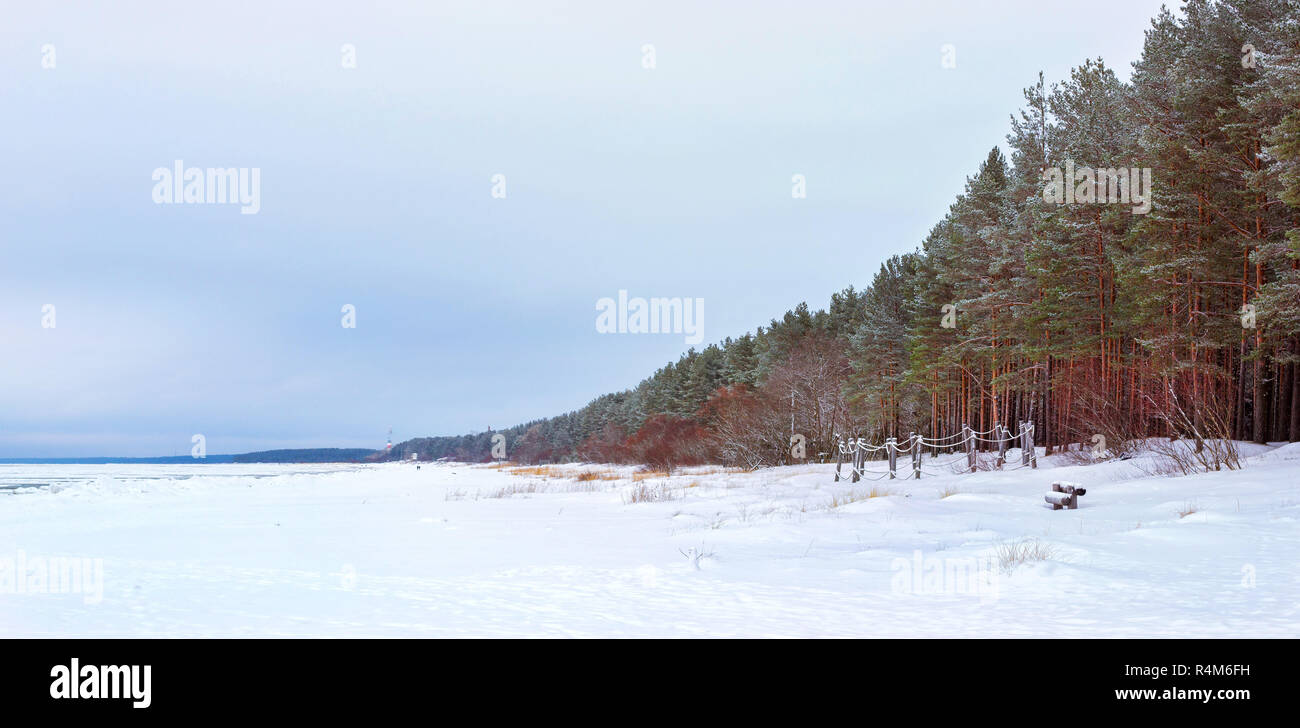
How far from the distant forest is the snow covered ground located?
8023 mm

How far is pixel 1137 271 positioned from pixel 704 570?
19.5 metres

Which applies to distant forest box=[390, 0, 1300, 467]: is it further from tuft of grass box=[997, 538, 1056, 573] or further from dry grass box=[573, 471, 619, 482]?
tuft of grass box=[997, 538, 1056, 573]

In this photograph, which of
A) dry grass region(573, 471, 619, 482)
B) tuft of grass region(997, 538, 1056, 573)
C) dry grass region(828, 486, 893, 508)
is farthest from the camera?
dry grass region(573, 471, 619, 482)

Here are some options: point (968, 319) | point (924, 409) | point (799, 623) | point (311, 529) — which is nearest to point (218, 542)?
point (311, 529)

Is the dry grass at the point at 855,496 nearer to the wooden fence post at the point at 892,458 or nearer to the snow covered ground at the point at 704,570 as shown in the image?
the snow covered ground at the point at 704,570

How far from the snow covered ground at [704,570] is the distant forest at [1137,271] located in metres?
8.02

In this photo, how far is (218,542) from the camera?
10258 millimetres

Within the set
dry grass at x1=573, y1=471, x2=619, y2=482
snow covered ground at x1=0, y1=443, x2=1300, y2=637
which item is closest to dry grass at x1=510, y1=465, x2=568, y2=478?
Answer: dry grass at x1=573, y1=471, x2=619, y2=482

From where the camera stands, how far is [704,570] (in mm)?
7805

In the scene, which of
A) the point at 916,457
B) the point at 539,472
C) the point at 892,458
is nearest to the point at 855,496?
the point at 892,458

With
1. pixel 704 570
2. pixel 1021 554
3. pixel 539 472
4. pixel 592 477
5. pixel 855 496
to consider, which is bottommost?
pixel 539 472

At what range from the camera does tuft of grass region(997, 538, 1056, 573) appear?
736 centimetres

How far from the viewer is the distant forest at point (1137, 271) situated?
19.2 m

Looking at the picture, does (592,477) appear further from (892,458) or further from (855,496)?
(855,496)
